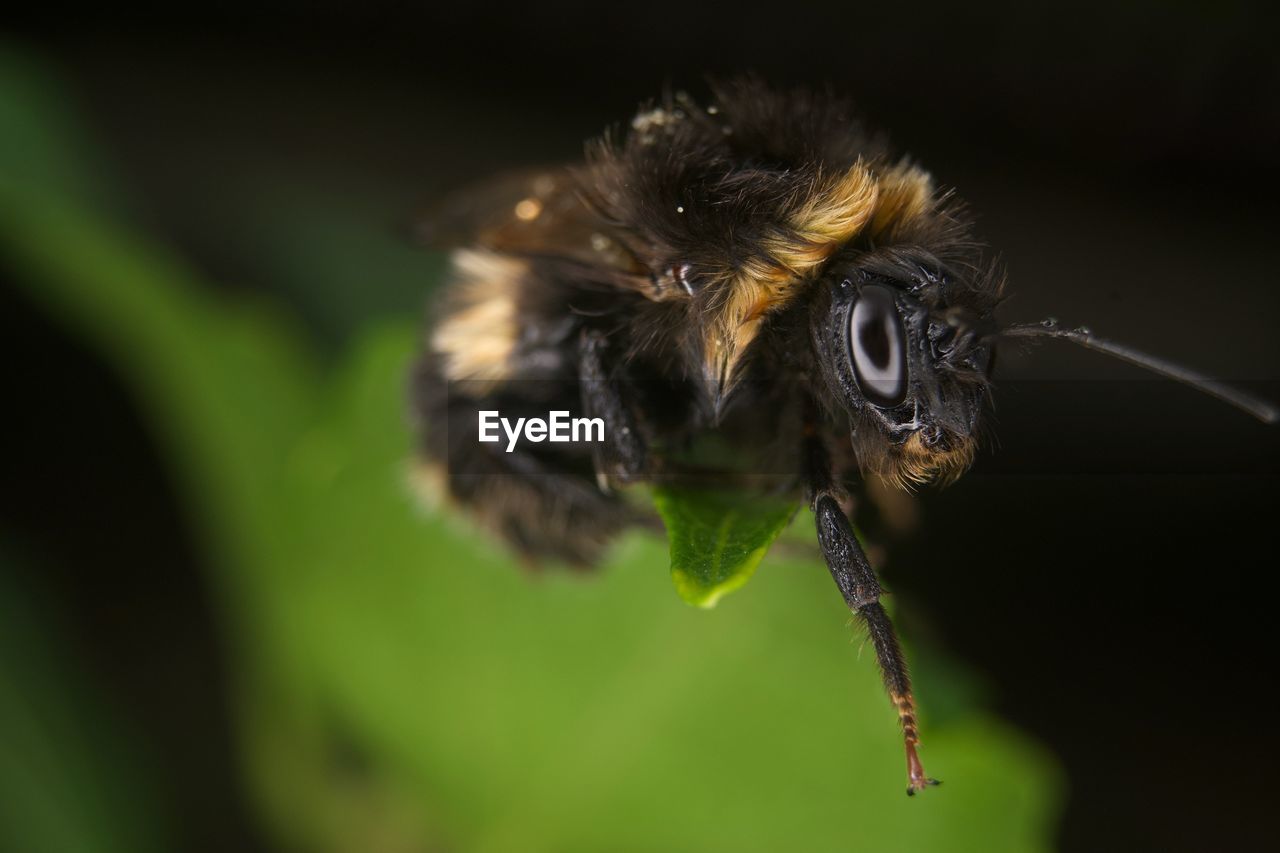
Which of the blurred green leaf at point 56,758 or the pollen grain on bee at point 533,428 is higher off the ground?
the pollen grain on bee at point 533,428

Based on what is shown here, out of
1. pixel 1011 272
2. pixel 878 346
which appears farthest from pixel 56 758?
pixel 1011 272

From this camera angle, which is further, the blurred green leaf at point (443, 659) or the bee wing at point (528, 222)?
the blurred green leaf at point (443, 659)

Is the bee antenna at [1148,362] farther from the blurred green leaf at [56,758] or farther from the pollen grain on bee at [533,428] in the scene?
the blurred green leaf at [56,758]

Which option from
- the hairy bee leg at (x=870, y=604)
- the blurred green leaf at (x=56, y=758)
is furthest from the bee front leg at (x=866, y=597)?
the blurred green leaf at (x=56, y=758)

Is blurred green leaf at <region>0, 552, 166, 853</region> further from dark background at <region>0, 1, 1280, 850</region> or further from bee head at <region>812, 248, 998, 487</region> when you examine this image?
bee head at <region>812, 248, 998, 487</region>

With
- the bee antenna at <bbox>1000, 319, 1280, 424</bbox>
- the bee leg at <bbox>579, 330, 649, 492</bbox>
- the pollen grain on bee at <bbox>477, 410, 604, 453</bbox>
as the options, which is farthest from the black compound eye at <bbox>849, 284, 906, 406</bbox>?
the pollen grain on bee at <bbox>477, 410, 604, 453</bbox>

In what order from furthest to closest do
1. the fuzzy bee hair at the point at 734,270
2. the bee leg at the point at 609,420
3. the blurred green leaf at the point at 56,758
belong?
the blurred green leaf at the point at 56,758, the bee leg at the point at 609,420, the fuzzy bee hair at the point at 734,270

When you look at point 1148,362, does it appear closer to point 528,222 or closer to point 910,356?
point 910,356

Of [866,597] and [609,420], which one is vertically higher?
[609,420]

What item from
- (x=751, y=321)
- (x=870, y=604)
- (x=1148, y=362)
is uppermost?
(x=751, y=321)
